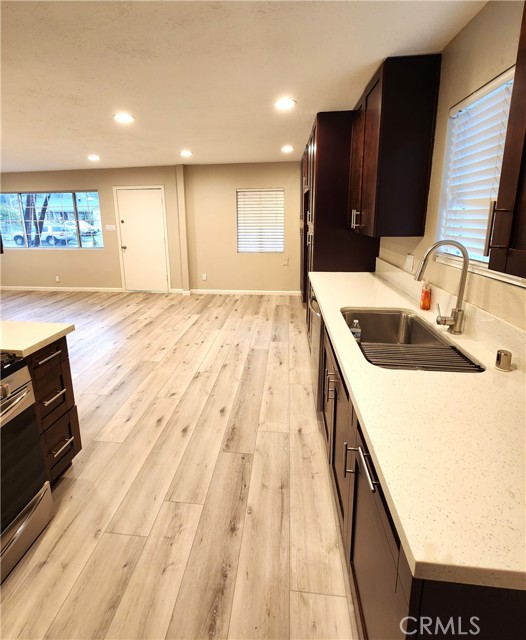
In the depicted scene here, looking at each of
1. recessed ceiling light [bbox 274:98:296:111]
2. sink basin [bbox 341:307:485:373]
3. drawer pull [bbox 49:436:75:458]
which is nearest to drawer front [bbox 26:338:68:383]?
drawer pull [bbox 49:436:75:458]

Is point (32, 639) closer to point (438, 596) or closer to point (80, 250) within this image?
point (438, 596)

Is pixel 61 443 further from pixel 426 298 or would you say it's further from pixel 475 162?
pixel 475 162

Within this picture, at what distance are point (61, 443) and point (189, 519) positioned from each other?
2.75ft

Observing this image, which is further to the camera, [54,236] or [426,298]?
[54,236]

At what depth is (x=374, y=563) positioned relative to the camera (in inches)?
36.0

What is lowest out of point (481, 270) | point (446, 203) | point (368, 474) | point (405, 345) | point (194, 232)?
point (368, 474)

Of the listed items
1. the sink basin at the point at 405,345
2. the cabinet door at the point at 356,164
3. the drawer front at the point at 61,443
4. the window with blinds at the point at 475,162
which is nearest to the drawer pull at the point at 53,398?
the drawer front at the point at 61,443

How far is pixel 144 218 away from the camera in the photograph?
663 cm

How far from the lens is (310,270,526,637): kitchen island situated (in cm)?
56

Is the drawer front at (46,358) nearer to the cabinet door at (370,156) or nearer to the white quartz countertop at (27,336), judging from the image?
the white quartz countertop at (27,336)

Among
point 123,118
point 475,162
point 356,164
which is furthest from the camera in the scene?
point 123,118

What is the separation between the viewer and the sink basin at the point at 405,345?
1350mm

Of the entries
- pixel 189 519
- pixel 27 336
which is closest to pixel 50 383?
pixel 27 336

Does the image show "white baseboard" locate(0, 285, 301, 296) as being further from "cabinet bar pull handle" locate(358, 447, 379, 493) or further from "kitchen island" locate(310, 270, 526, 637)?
"cabinet bar pull handle" locate(358, 447, 379, 493)
